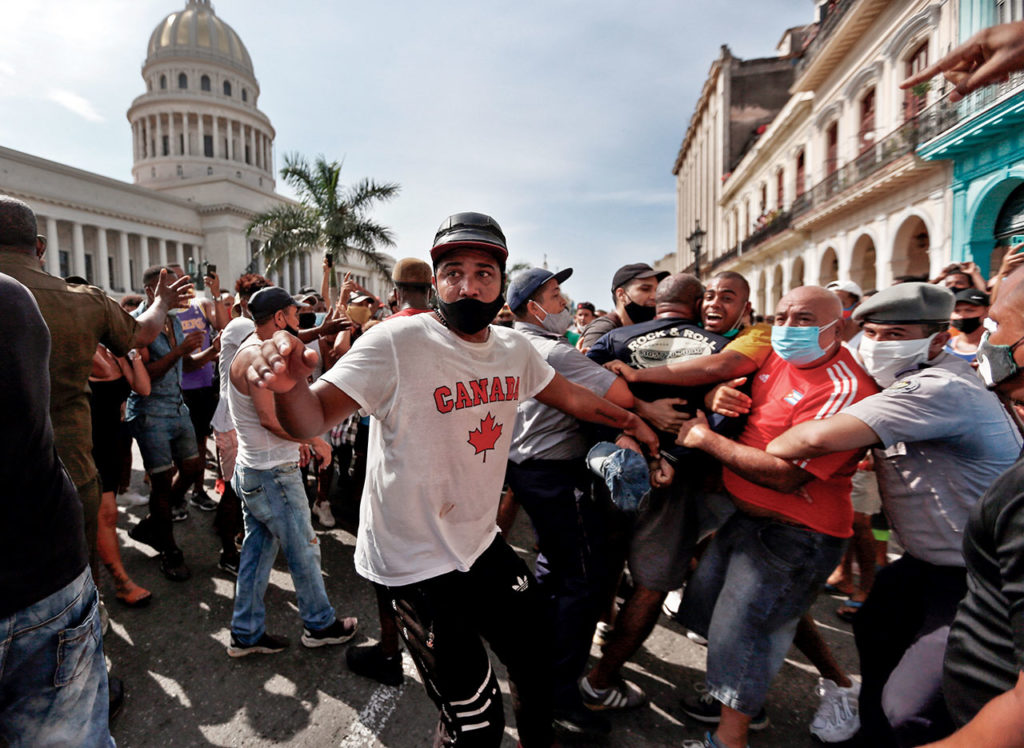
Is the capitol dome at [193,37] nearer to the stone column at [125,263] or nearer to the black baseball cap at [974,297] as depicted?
the stone column at [125,263]

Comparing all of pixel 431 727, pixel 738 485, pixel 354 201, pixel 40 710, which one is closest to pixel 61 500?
pixel 40 710

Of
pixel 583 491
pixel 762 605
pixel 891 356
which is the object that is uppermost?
pixel 891 356

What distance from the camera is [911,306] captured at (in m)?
2.16

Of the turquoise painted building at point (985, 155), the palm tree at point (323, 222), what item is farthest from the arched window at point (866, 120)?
the palm tree at point (323, 222)

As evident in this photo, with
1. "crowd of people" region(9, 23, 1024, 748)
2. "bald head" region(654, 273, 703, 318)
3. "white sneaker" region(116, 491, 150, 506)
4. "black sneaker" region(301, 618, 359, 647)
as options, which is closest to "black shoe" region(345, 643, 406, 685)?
"crowd of people" region(9, 23, 1024, 748)

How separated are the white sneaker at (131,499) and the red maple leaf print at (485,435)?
17.3 feet

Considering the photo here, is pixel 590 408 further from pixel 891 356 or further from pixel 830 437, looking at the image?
pixel 891 356

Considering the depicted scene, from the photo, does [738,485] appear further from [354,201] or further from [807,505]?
[354,201]

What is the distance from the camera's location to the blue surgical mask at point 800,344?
7.68 feet

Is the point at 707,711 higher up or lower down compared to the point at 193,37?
lower down

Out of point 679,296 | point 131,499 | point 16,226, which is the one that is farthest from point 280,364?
point 131,499

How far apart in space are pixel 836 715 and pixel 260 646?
3.21 meters

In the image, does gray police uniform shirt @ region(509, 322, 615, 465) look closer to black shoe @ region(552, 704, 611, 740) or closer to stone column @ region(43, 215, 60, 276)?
black shoe @ region(552, 704, 611, 740)

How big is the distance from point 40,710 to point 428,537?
3.81ft
